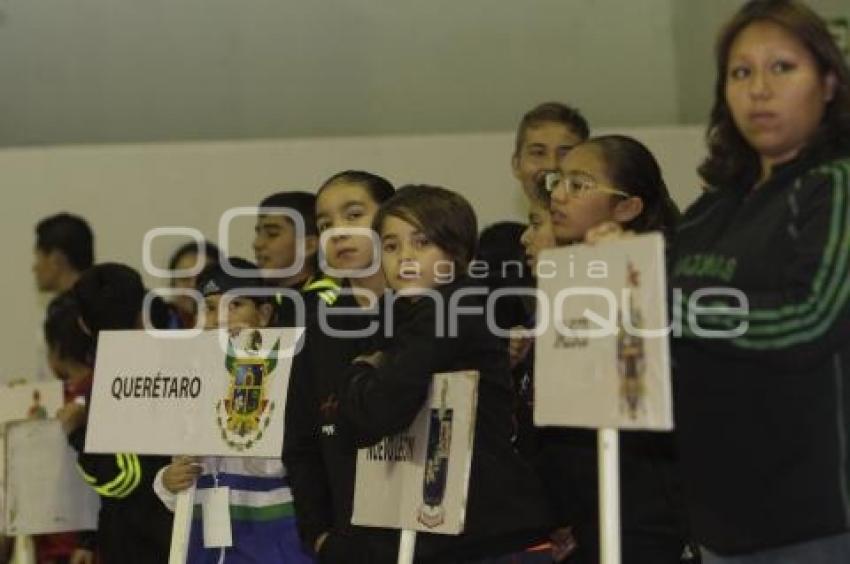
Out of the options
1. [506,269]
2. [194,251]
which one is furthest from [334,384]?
[194,251]

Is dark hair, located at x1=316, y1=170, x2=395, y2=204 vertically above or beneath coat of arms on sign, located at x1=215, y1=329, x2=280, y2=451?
above

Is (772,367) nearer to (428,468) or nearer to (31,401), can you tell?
(428,468)

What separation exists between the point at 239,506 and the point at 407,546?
69 centimetres

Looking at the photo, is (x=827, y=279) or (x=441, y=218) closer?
(x=827, y=279)

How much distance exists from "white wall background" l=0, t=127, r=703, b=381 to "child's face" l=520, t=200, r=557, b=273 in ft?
7.31

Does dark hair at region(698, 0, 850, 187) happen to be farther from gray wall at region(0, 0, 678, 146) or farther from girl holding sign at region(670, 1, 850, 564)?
gray wall at region(0, 0, 678, 146)

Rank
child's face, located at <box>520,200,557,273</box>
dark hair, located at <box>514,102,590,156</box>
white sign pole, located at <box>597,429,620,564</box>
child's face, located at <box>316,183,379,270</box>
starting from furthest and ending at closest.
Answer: dark hair, located at <box>514,102,590,156</box>
child's face, located at <box>316,183,379,270</box>
child's face, located at <box>520,200,557,273</box>
white sign pole, located at <box>597,429,620,564</box>

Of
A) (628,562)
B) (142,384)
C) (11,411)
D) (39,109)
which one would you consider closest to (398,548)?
(628,562)

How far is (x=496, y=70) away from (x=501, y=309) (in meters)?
2.83

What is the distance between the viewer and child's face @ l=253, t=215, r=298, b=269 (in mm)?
4039

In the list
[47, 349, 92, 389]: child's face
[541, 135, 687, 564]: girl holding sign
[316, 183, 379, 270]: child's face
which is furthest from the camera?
[47, 349, 92, 389]: child's face

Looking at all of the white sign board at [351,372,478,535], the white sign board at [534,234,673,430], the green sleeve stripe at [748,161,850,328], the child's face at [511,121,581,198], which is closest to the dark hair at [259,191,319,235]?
the child's face at [511,121,581,198]

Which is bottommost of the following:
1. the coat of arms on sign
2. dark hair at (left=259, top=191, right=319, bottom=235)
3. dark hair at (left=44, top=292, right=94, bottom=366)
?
the coat of arms on sign

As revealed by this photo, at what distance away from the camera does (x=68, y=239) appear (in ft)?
18.0
